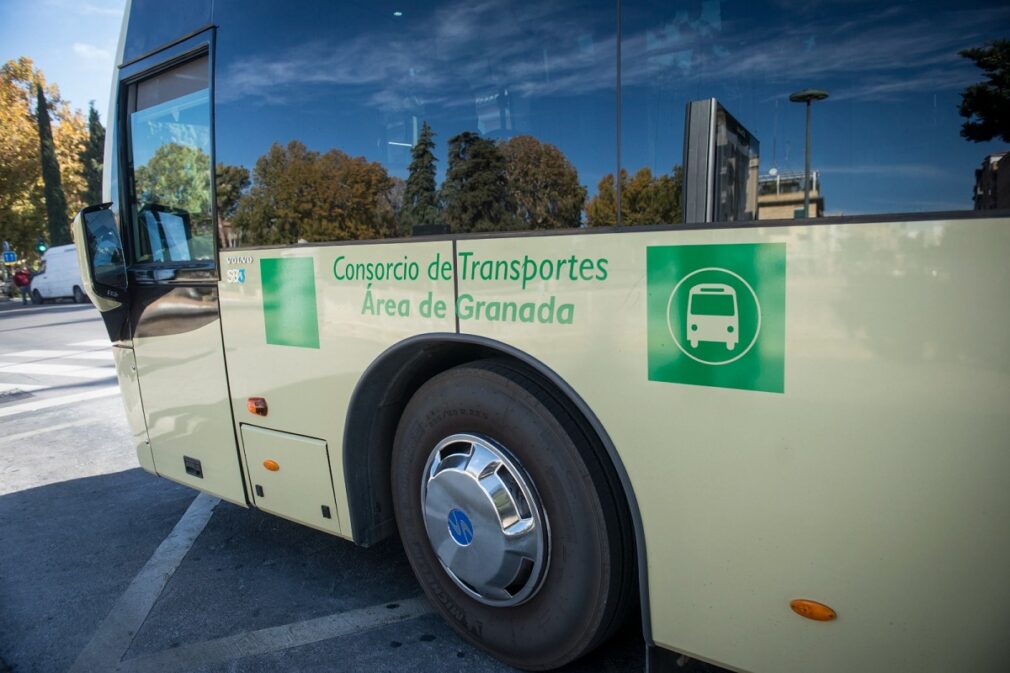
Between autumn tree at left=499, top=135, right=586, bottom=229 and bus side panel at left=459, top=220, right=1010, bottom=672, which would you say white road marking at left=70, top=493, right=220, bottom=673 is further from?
autumn tree at left=499, top=135, right=586, bottom=229

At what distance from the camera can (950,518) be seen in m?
1.61

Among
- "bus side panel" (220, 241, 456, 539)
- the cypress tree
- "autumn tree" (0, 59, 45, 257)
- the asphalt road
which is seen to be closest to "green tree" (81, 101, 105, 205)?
the cypress tree

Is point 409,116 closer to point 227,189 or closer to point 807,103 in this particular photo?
point 227,189

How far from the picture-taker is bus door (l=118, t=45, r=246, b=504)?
3.37m

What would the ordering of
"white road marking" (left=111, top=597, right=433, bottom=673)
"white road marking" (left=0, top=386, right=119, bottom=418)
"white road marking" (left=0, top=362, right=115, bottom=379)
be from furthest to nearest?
"white road marking" (left=0, top=362, right=115, bottom=379) → "white road marking" (left=0, top=386, right=119, bottom=418) → "white road marking" (left=111, top=597, right=433, bottom=673)

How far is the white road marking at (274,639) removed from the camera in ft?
9.35

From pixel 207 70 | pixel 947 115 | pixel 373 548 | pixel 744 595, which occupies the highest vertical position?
pixel 207 70

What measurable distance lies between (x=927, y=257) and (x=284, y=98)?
2.49m

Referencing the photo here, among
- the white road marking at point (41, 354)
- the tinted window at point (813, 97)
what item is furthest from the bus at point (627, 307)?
the white road marking at point (41, 354)

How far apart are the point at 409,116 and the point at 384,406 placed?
1189mm

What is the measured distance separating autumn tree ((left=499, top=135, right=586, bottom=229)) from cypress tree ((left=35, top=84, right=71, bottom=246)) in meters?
40.2

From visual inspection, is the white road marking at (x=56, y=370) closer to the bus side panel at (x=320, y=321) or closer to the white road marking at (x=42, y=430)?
the white road marking at (x=42, y=430)

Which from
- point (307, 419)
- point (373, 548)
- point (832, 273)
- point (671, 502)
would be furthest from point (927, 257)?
point (373, 548)

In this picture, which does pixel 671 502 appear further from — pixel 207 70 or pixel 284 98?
pixel 207 70
